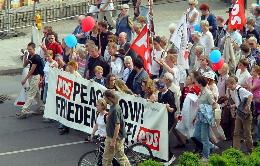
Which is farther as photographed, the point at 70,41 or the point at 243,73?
the point at 70,41

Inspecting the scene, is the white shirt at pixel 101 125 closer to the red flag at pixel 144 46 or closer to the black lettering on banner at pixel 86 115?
→ the black lettering on banner at pixel 86 115

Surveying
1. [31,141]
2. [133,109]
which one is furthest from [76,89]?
[133,109]

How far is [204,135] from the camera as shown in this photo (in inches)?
634

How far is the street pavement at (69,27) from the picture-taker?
23.8 meters

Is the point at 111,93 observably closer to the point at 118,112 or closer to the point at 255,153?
the point at 118,112

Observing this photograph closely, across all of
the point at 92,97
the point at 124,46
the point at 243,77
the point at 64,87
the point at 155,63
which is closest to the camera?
the point at 243,77

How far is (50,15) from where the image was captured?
86.8ft

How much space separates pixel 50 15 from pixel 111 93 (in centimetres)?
1196

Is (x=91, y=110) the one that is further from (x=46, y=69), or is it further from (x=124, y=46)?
(x=124, y=46)

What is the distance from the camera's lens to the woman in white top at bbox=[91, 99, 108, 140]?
15.9 meters

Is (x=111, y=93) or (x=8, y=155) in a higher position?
(x=111, y=93)

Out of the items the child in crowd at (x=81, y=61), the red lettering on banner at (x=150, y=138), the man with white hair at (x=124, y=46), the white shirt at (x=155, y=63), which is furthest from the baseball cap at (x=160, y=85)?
the child in crowd at (x=81, y=61)

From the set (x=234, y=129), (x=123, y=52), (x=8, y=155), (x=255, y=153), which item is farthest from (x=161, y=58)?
(x=255, y=153)

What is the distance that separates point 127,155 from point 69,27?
1175 centimetres
